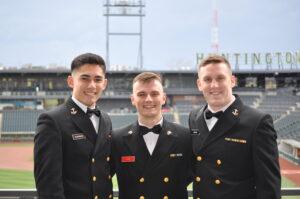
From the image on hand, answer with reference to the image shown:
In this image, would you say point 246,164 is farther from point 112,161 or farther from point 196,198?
point 112,161

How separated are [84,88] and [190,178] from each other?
1.56 m

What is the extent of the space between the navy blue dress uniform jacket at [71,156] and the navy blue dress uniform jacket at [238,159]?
1013mm

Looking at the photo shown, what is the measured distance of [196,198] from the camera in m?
4.04

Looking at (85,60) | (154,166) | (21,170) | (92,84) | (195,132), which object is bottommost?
(21,170)

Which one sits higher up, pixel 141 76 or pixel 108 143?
pixel 141 76

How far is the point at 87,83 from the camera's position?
165 inches

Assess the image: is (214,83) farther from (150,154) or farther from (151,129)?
(150,154)

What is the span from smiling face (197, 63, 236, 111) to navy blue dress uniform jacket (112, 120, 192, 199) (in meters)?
0.60

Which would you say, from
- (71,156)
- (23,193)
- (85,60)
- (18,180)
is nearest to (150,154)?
(71,156)

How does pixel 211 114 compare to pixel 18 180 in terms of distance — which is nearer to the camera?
pixel 211 114

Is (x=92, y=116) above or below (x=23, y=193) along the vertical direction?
above

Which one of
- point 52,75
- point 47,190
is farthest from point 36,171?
point 52,75

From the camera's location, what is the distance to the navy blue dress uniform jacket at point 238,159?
3713 millimetres

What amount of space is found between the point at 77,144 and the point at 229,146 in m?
1.58
